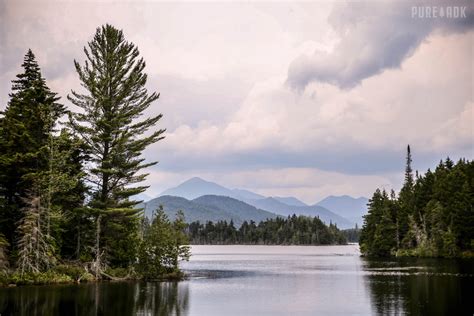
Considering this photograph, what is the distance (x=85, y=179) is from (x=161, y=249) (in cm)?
1112

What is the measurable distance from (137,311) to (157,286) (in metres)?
16.6

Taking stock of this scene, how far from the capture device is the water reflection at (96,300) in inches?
1253

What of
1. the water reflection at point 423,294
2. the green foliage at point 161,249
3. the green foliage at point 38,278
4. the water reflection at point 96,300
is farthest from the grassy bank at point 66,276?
the water reflection at point 423,294

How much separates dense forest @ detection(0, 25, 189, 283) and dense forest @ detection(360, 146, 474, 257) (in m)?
60.4

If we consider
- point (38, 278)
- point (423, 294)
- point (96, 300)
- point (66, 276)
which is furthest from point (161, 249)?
point (423, 294)

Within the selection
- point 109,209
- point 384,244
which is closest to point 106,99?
point 109,209

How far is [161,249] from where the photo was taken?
183ft

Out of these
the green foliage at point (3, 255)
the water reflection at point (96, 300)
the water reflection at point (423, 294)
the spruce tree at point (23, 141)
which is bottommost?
the water reflection at point (96, 300)

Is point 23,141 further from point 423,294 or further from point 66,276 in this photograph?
point 423,294

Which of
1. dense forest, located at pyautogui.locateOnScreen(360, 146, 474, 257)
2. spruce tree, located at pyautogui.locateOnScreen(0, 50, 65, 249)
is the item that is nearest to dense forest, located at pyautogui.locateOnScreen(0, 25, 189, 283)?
spruce tree, located at pyautogui.locateOnScreen(0, 50, 65, 249)

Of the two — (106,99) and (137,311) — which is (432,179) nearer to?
(106,99)

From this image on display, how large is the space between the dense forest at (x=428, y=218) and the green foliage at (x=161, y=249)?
194 feet

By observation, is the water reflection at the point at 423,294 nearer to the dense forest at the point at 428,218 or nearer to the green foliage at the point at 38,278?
the green foliage at the point at 38,278

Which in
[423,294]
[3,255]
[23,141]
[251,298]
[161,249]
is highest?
[23,141]
